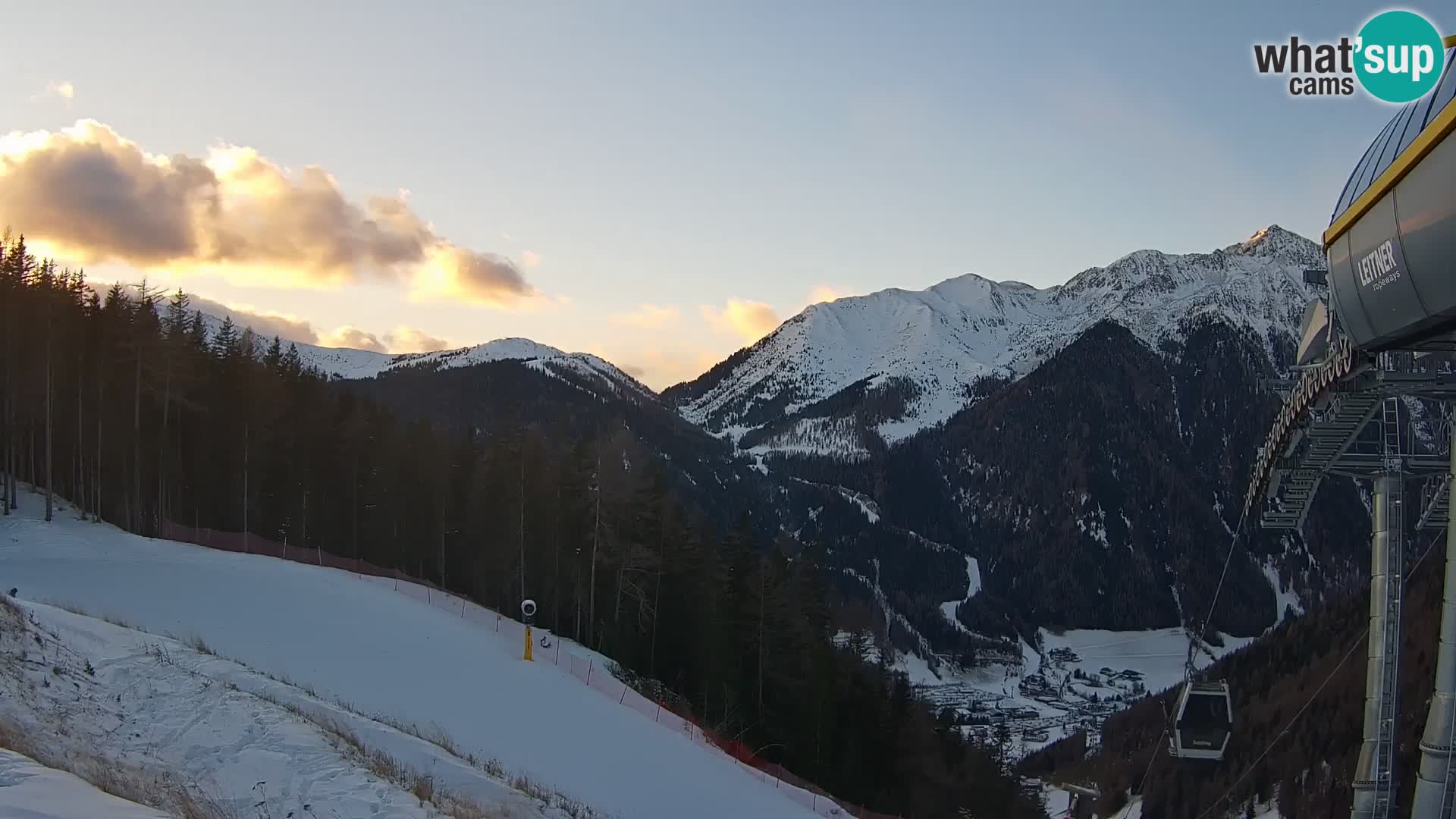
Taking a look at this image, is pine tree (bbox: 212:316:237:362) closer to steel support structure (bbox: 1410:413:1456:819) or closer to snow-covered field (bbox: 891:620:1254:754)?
steel support structure (bbox: 1410:413:1456:819)

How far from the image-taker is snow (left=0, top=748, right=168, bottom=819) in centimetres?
783

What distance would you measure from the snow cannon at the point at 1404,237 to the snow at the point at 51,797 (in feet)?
37.9

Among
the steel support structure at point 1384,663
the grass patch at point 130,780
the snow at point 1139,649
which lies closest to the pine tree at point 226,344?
the grass patch at point 130,780

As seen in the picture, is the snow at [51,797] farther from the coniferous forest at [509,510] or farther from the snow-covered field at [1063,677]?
the snow-covered field at [1063,677]

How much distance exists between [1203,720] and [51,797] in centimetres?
1817

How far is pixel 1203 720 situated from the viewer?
18.5 meters

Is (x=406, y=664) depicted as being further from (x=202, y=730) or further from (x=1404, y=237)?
(x=1404, y=237)

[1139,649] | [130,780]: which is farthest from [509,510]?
[1139,649]

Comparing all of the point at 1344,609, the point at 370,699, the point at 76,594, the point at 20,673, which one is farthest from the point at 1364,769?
the point at 1344,609

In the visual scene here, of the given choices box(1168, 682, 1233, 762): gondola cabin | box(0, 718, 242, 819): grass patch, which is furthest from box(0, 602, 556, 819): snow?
box(1168, 682, 1233, 762): gondola cabin

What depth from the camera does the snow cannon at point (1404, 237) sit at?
296 inches

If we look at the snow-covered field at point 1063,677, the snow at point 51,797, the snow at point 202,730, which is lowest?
the snow-covered field at point 1063,677

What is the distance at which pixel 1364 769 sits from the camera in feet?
48.6

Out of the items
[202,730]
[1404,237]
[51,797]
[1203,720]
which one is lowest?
[1203,720]
